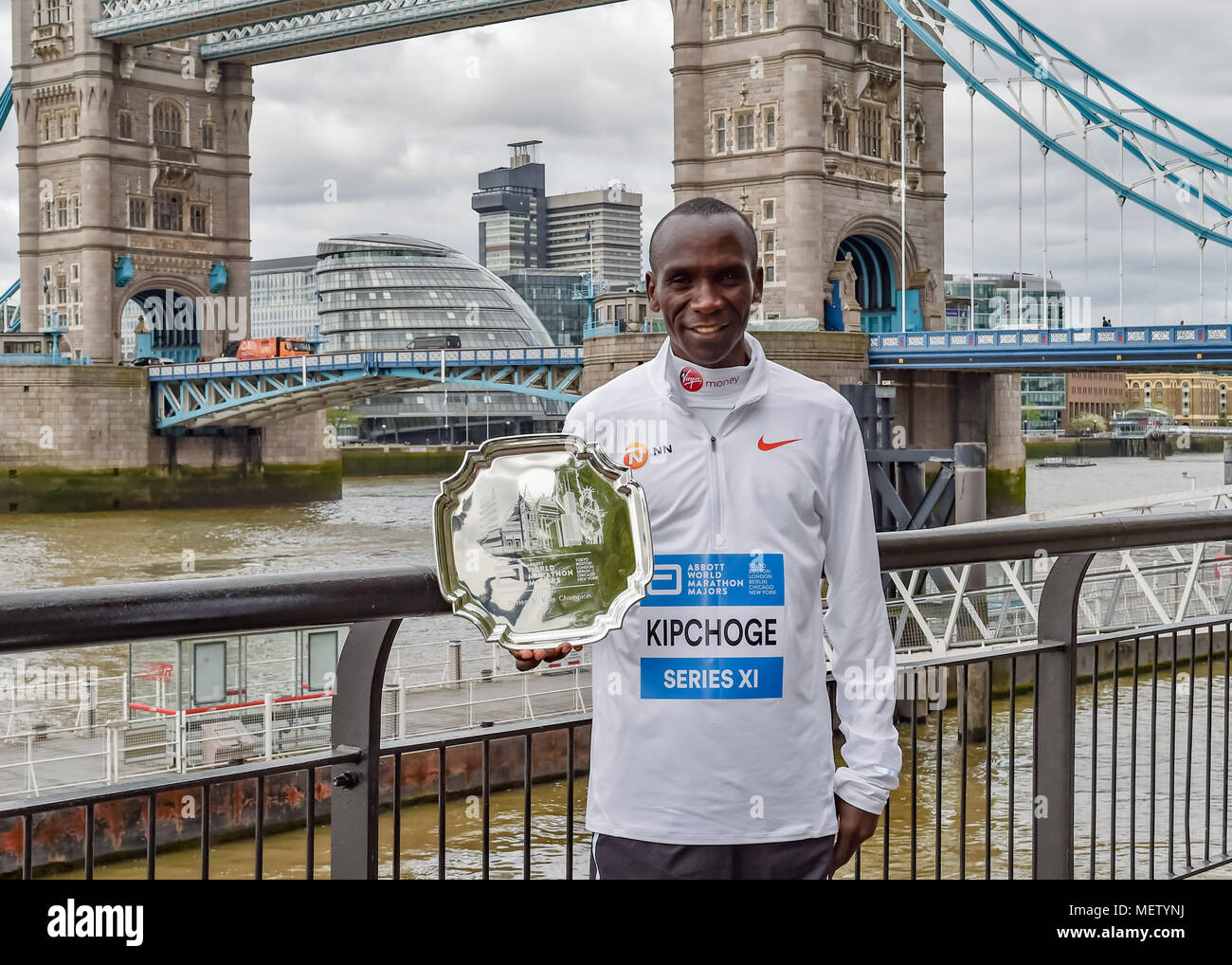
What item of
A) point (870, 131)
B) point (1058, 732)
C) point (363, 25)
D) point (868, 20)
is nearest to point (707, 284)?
point (1058, 732)

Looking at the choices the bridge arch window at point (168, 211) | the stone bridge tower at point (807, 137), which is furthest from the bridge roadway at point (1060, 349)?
the bridge arch window at point (168, 211)

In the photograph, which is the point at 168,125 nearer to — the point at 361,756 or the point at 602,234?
the point at 602,234

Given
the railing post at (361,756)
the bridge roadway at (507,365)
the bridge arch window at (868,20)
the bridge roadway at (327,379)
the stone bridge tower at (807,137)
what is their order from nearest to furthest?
the railing post at (361,756) < the bridge roadway at (507,365) < the stone bridge tower at (807,137) < the bridge arch window at (868,20) < the bridge roadway at (327,379)

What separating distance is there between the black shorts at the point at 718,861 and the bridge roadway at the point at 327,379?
27.8m

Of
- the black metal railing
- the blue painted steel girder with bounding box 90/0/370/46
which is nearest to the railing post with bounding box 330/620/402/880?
the black metal railing

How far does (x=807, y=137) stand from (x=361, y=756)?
26.7m

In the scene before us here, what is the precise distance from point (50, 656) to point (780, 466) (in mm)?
15793

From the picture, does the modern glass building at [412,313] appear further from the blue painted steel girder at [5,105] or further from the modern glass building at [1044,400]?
the modern glass building at [1044,400]

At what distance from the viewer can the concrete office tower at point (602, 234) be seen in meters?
62.6

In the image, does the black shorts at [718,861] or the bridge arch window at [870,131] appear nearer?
the black shorts at [718,861]

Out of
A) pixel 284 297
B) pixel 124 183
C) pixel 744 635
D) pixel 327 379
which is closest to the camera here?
pixel 744 635

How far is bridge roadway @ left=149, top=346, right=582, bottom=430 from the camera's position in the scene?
30.3 meters

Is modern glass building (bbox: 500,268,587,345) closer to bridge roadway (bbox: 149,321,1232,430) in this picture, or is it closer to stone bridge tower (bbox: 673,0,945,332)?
bridge roadway (bbox: 149,321,1232,430)

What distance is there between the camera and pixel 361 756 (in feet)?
6.50
